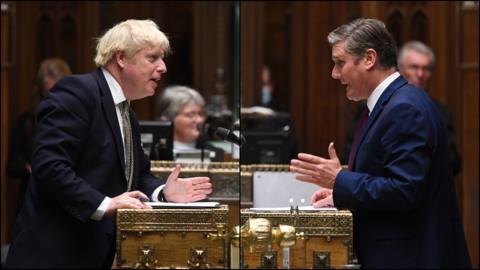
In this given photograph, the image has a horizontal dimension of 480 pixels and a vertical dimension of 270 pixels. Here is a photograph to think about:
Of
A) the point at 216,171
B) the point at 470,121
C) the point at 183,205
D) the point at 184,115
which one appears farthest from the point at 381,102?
the point at 470,121

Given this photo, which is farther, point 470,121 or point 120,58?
point 470,121

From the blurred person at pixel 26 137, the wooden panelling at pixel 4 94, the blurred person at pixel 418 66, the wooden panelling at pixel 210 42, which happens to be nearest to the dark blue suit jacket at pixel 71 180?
the blurred person at pixel 26 137

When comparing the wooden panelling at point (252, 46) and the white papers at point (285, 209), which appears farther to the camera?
the wooden panelling at point (252, 46)

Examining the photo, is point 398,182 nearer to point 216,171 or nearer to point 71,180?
point 71,180

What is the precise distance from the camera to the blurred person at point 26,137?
716 cm

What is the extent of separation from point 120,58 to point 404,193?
1218 mm

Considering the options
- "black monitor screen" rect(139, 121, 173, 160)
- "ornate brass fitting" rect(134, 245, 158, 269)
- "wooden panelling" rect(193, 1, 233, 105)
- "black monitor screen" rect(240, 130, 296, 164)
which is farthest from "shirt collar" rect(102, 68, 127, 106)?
"wooden panelling" rect(193, 1, 233, 105)

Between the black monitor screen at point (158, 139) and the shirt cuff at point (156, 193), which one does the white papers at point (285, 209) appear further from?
the black monitor screen at point (158, 139)

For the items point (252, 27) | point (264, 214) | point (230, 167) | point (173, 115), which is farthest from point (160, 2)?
point (264, 214)

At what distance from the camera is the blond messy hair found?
170 inches

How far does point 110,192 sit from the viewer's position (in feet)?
13.7

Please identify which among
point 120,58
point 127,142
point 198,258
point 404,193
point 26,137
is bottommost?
point 198,258

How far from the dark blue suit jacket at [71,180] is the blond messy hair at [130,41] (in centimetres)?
19

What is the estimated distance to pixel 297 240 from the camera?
12.8 feet
